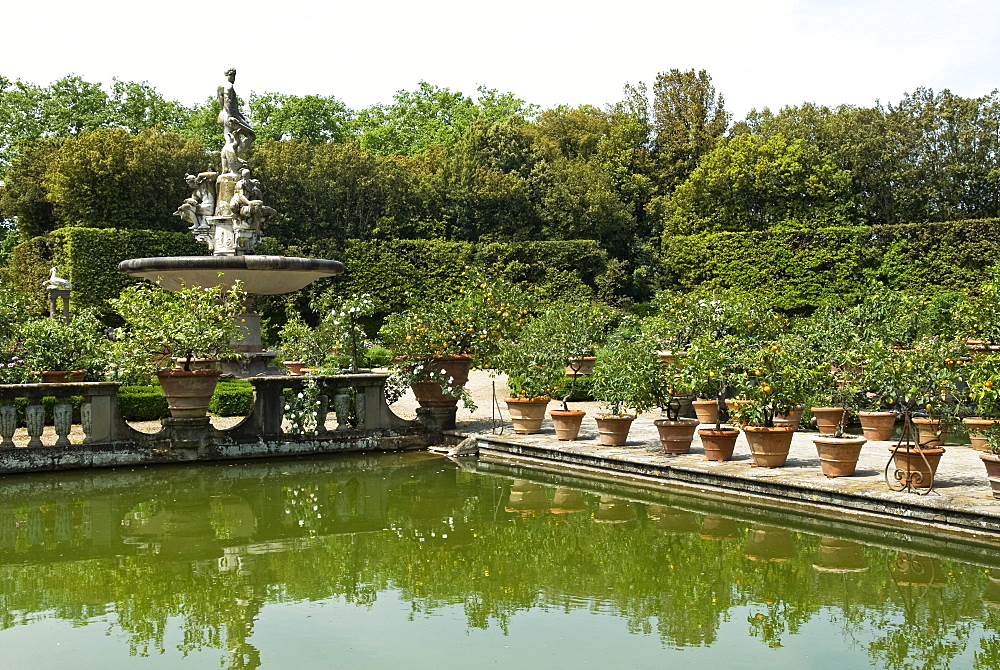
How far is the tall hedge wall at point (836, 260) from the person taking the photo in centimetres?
2505

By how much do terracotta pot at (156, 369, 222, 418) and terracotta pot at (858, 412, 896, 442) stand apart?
673 centimetres

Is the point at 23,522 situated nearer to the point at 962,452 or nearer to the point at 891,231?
the point at 962,452

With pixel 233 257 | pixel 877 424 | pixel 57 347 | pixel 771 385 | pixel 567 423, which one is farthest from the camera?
pixel 233 257

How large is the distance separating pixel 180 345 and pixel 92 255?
54.0ft

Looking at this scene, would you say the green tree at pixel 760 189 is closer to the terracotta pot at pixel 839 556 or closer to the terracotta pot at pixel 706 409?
the terracotta pot at pixel 706 409

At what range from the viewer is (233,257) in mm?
14188

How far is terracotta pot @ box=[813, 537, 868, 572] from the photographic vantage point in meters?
5.64

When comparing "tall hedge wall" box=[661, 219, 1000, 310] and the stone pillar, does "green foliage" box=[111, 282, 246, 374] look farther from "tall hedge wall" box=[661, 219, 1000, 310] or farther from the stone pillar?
"tall hedge wall" box=[661, 219, 1000, 310]

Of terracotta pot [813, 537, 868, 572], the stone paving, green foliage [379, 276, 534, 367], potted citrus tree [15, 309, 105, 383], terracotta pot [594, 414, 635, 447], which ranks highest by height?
green foliage [379, 276, 534, 367]

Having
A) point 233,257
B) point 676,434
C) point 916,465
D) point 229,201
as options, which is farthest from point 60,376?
point 916,465

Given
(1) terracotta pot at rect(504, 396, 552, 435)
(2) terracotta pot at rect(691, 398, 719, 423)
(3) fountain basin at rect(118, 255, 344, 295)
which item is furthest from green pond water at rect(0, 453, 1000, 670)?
(3) fountain basin at rect(118, 255, 344, 295)

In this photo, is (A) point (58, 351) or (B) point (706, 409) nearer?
(B) point (706, 409)

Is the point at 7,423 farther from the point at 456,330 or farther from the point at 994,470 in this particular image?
the point at 994,470

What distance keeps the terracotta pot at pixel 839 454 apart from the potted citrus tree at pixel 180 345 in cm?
556
